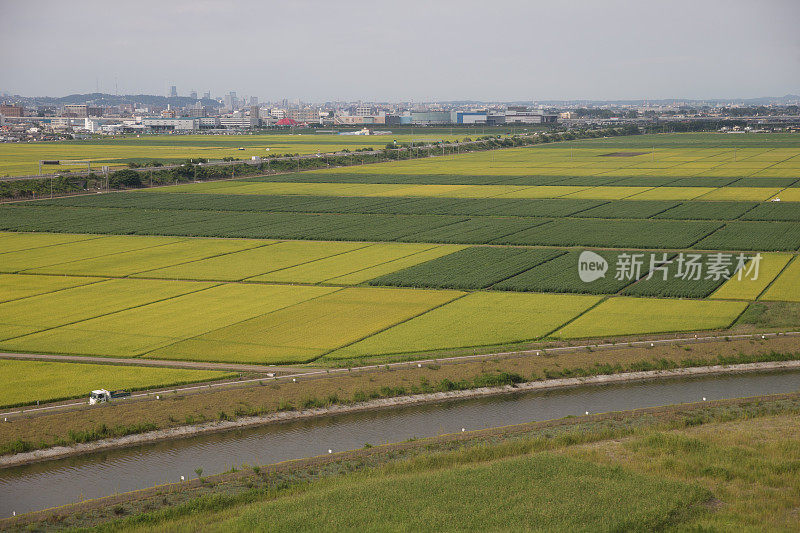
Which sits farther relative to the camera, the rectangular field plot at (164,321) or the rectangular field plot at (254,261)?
the rectangular field plot at (254,261)

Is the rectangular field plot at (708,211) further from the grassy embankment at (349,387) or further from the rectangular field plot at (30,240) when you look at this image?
the rectangular field plot at (30,240)

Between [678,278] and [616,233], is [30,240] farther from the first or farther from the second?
[678,278]

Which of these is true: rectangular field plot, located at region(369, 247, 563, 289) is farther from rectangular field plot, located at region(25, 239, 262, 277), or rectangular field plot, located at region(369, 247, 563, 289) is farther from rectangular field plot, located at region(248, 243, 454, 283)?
rectangular field plot, located at region(25, 239, 262, 277)

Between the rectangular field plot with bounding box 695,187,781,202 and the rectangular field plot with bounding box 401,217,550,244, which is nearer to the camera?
the rectangular field plot with bounding box 401,217,550,244

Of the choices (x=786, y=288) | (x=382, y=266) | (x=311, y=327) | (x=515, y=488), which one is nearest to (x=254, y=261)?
(x=382, y=266)

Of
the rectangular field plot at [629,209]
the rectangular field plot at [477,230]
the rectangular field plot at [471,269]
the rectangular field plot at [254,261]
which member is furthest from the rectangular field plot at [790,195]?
the rectangular field plot at [254,261]

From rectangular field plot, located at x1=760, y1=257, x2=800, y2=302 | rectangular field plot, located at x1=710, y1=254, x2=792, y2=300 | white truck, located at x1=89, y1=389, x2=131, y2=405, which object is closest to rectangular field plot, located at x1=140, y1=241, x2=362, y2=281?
white truck, located at x1=89, y1=389, x2=131, y2=405
